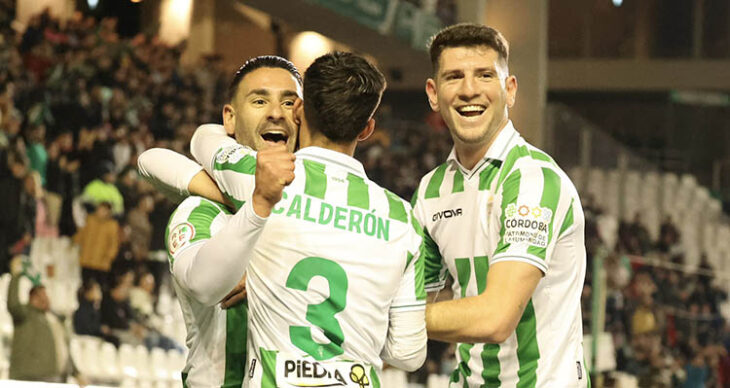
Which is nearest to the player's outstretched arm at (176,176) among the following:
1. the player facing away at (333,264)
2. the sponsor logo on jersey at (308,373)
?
the player facing away at (333,264)

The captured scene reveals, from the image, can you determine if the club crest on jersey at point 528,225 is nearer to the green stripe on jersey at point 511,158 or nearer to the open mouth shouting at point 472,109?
the green stripe on jersey at point 511,158

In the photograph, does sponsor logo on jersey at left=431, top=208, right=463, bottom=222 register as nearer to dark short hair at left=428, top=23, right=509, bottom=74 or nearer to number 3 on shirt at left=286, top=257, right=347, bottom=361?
dark short hair at left=428, top=23, right=509, bottom=74

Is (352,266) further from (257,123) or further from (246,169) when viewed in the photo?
(257,123)

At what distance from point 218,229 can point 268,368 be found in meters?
0.43

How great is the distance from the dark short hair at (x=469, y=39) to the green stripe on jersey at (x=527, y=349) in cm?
79

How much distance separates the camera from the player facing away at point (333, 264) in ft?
8.64

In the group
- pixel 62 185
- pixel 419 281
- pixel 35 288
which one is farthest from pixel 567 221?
pixel 62 185

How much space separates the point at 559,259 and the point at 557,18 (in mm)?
22953

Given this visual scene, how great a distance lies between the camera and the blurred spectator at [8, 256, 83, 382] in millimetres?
8602

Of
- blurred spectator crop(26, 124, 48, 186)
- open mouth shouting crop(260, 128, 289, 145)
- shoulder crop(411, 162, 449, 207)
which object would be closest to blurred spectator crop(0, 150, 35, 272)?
blurred spectator crop(26, 124, 48, 186)

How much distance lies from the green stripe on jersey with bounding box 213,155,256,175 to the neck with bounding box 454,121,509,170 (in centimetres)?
84

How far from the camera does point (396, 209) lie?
2768 mm

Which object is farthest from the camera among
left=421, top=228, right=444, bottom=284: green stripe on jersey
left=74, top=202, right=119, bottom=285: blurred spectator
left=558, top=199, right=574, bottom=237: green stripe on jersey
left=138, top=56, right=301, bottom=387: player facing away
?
left=74, top=202, right=119, bottom=285: blurred spectator

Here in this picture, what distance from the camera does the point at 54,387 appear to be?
467 cm
